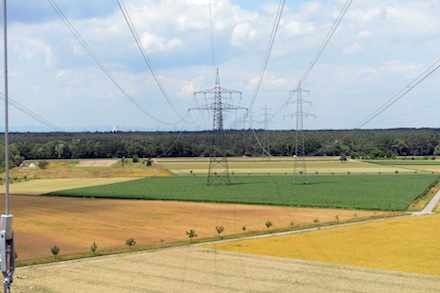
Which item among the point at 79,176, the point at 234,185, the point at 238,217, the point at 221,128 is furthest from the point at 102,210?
the point at 79,176

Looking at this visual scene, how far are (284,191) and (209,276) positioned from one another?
224 ft

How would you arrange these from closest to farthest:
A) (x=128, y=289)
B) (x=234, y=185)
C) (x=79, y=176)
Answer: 1. (x=128, y=289)
2. (x=234, y=185)
3. (x=79, y=176)

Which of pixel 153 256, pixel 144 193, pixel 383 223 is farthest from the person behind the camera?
pixel 144 193

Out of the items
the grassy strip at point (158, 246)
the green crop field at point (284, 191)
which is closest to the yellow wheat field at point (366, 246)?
the grassy strip at point (158, 246)

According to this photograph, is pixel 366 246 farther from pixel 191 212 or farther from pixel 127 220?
pixel 191 212

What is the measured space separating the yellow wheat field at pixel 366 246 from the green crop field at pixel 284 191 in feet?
70.9

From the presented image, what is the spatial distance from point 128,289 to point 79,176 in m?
122

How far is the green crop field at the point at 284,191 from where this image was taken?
8919 centimetres

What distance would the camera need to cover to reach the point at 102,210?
80.8 m

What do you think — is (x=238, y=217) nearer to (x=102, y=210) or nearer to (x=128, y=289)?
(x=102, y=210)

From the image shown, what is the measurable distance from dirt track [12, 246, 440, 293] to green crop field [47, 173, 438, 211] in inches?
Answer: 1635

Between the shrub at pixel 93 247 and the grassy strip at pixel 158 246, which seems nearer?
the grassy strip at pixel 158 246

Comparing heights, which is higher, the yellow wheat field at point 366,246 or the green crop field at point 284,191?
the green crop field at point 284,191

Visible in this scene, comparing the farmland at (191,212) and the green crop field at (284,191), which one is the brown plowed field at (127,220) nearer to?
the farmland at (191,212)
